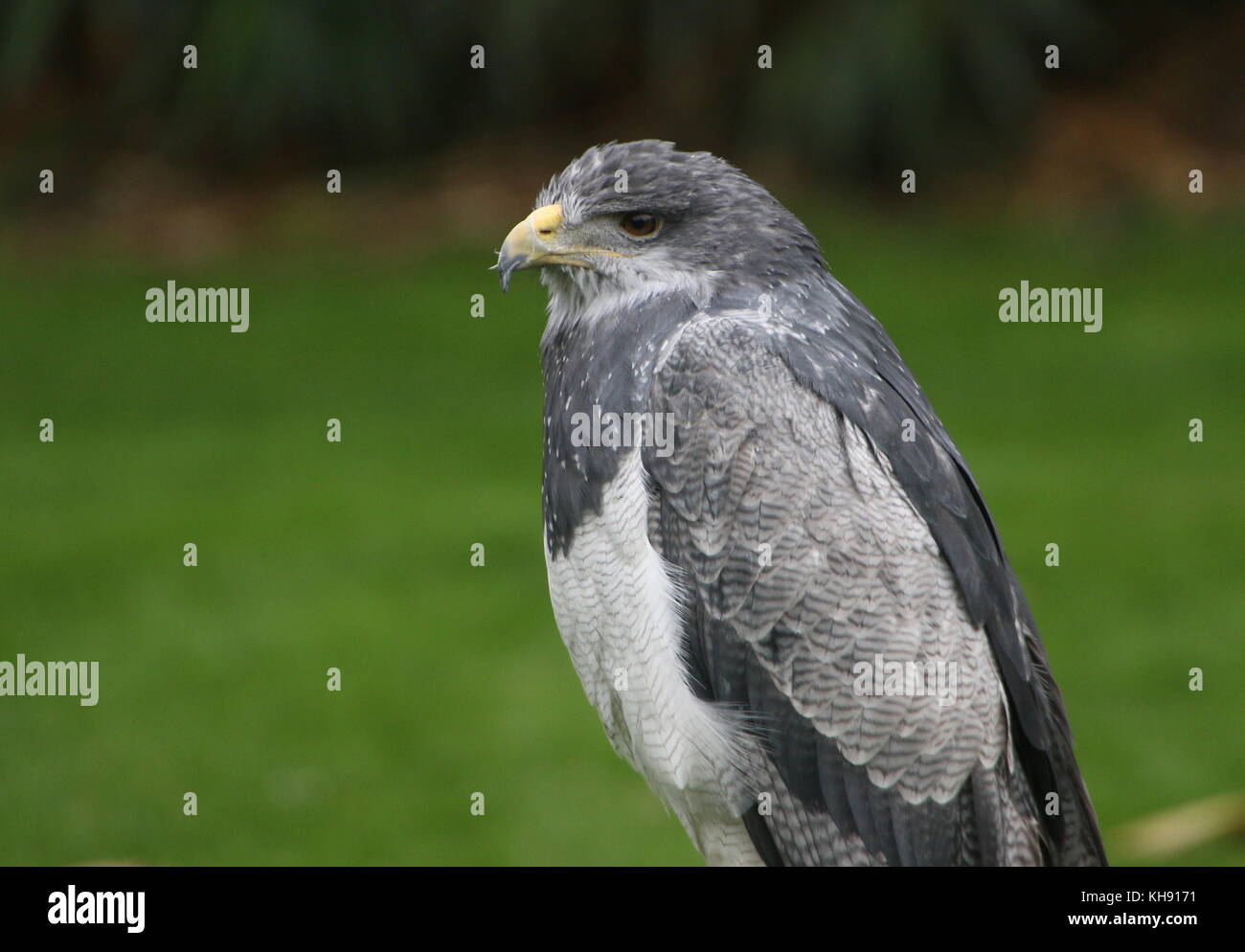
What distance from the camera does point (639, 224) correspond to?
429cm

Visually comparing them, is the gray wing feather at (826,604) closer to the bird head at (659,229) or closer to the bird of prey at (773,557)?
the bird of prey at (773,557)

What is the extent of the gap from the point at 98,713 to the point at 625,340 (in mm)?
5272

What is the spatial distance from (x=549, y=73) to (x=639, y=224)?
11.4 metres

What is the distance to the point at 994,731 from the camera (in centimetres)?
402

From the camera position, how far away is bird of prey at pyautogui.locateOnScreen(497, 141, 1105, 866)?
394 cm

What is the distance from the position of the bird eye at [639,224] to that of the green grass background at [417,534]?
70 cm

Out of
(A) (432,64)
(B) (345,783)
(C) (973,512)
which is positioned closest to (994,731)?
(C) (973,512)

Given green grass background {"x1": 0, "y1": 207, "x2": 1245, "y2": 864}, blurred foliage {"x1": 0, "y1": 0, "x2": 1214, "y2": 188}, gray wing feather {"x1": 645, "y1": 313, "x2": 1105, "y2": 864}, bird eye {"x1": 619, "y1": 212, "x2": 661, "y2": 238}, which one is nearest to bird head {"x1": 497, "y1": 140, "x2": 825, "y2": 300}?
bird eye {"x1": 619, "y1": 212, "x2": 661, "y2": 238}

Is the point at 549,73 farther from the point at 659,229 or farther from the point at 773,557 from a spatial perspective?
the point at 773,557

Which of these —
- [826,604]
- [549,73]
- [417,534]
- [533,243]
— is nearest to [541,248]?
[533,243]

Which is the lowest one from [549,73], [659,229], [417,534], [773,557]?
[773,557]

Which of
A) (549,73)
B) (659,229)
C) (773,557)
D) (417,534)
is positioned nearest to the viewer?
(773,557)

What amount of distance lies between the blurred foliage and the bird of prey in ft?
33.7

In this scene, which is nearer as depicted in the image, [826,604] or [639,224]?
[826,604]
